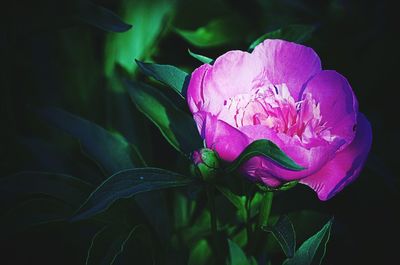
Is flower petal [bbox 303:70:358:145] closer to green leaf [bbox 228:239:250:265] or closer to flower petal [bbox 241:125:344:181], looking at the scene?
flower petal [bbox 241:125:344:181]

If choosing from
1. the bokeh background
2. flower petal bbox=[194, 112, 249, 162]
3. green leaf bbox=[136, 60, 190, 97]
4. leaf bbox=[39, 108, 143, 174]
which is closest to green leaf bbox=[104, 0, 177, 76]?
the bokeh background

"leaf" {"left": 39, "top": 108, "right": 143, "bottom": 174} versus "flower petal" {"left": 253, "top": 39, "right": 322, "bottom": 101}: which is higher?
"flower petal" {"left": 253, "top": 39, "right": 322, "bottom": 101}

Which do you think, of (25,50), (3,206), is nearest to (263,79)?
(3,206)

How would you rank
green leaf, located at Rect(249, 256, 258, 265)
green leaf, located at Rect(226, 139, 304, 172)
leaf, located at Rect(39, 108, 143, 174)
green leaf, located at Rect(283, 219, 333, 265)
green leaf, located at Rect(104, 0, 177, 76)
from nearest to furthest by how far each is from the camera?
green leaf, located at Rect(226, 139, 304, 172), green leaf, located at Rect(283, 219, 333, 265), green leaf, located at Rect(249, 256, 258, 265), leaf, located at Rect(39, 108, 143, 174), green leaf, located at Rect(104, 0, 177, 76)

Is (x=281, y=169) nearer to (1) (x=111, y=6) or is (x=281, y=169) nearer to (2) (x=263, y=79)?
(2) (x=263, y=79)

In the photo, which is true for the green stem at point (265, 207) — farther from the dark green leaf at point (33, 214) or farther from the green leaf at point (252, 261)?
the dark green leaf at point (33, 214)

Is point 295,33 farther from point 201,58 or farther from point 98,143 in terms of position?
point 98,143

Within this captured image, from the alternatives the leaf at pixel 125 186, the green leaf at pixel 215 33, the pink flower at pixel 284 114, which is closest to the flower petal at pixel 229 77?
the pink flower at pixel 284 114

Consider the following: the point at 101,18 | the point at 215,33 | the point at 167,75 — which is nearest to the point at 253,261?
the point at 167,75
